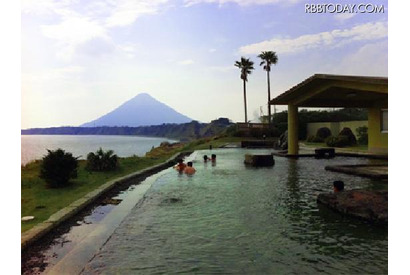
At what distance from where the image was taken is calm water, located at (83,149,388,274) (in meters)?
5.00

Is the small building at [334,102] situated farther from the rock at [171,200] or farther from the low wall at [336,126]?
the rock at [171,200]

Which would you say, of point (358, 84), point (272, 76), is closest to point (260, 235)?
point (358, 84)

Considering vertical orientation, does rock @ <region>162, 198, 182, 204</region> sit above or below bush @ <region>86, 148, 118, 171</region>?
below

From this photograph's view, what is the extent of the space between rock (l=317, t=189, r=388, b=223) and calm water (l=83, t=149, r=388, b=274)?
226 millimetres

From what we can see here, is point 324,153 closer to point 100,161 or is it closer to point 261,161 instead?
point 261,161

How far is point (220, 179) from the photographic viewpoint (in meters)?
13.4

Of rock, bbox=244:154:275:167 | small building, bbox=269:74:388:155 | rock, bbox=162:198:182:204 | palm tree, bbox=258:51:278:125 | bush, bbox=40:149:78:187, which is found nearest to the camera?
rock, bbox=162:198:182:204

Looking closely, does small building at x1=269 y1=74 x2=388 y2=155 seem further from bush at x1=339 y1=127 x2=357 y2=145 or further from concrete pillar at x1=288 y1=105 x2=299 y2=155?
bush at x1=339 y1=127 x2=357 y2=145

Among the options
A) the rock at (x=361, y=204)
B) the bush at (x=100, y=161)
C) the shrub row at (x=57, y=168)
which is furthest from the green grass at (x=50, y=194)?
the rock at (x=361, y=204)

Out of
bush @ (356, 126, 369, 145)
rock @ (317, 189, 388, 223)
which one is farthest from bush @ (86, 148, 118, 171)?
bush @ (356, 126, 369, 145)

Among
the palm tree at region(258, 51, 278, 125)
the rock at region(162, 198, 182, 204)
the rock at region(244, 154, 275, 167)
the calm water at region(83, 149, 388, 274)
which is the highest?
the palm tree at region(258, 51, 278, 125)
